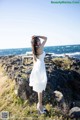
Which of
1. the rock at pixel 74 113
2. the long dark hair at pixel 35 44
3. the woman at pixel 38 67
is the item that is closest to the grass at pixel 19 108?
the rock at pixel 74 113

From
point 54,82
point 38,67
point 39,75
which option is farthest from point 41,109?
point 54,82

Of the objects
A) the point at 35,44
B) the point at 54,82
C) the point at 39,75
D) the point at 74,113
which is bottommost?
the point at 74,113

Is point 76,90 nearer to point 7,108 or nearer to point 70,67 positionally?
point 70,67

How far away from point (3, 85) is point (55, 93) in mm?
1403

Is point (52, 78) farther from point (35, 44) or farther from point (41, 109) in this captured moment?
point (35, 44)

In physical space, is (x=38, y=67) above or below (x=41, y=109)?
above

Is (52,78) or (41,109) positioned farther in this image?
(52,78)

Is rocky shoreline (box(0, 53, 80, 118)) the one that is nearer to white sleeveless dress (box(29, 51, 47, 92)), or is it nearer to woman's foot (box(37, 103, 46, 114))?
woman's foot (box(37, 103, 46, 114))

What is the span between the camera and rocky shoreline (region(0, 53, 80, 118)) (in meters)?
5.40

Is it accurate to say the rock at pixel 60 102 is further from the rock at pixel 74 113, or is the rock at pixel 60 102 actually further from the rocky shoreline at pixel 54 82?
the rock at pixel 74 113

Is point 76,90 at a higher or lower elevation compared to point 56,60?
lower

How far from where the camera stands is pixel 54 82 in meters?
6.39

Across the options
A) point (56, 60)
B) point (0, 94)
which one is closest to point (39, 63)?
point (0, 94)

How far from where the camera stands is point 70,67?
8578 mm
